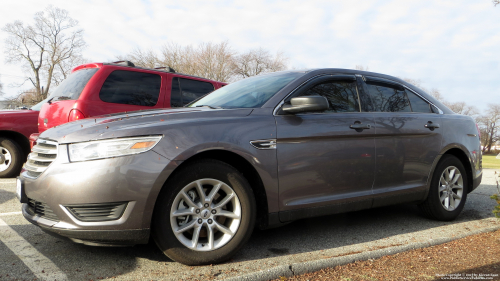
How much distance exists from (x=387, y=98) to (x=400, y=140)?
0.52 meters

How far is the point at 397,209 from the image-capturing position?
5.13 metres

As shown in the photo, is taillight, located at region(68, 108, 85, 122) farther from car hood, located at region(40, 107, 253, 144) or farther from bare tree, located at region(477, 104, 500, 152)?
bare tree, located at region(477, 104, 500, 152)

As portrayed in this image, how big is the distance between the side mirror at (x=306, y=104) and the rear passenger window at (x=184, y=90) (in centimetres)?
372

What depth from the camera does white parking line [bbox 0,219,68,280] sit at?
8.60ft

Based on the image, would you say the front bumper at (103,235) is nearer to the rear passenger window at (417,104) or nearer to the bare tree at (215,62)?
the rear passenger window at (417,104)

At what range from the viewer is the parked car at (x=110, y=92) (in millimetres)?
5473

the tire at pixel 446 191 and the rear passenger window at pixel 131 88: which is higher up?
the rear passenger window at pixel 131 88

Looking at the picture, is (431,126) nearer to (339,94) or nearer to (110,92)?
(339,94)

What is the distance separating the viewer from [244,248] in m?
3.33

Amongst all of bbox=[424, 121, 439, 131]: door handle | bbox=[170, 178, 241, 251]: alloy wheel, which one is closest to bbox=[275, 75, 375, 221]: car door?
→ bbox=[170, 178, 241, 251]: alloy wheel

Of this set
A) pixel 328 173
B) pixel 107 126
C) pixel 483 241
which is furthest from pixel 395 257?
pixel 107 126

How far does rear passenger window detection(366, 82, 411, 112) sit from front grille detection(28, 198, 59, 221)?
310 cm

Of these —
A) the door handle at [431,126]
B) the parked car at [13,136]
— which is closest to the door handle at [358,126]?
the door handle at [431,126]

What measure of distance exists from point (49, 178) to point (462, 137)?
14.6 ft
